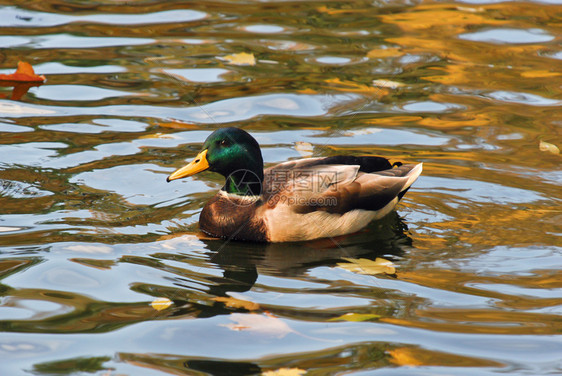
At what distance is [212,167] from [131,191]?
928mm

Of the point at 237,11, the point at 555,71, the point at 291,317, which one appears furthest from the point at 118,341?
the point at 237,11

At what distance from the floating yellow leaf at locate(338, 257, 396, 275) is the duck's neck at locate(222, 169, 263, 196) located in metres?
0.99

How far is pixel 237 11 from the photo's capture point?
11.4 metres

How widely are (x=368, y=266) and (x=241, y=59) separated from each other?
4937 mm

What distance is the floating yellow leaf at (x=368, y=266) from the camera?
530cm

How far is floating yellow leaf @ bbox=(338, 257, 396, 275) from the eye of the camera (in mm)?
5305

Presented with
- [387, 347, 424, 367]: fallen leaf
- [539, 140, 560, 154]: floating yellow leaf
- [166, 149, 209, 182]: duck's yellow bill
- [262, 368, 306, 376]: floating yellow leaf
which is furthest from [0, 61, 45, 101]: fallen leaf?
[387, 347, 424, 367]: fallen leaf

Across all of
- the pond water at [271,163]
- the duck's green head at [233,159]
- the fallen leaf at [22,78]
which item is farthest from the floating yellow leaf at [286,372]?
the fallen leaf at [22,78]

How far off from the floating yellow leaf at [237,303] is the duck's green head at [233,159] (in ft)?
4.17

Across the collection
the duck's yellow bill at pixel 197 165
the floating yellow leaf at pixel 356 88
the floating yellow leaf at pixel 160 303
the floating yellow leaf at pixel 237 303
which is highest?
the floating yellow leaf at pixel 356 88

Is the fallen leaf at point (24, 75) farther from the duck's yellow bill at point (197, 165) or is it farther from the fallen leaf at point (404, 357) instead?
the fallen leaf at point (404, 357)

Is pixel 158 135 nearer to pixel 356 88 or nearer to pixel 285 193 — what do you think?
pixel 285 193

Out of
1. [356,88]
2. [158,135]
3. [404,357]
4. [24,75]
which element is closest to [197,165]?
[158,135]

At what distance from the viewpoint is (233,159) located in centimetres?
596
